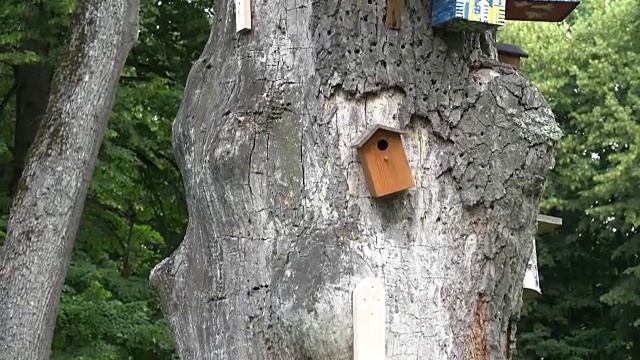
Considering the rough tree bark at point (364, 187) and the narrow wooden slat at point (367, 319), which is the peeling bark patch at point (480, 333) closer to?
the rough tree bark at point (364, 187)

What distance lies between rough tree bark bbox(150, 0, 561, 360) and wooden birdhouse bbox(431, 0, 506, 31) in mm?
44

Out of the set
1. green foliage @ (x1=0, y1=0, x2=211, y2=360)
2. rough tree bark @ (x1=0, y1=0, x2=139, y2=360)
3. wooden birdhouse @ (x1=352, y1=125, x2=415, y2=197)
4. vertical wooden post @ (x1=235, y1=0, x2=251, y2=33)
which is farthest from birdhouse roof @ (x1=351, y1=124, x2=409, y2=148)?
green foliage @ (x1=0, y1=0, x2=211, y2=360)

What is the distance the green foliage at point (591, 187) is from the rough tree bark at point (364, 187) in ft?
37.9

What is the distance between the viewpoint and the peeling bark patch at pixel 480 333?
7.64ft

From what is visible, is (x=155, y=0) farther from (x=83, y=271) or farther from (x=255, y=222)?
(x=255, y=222)

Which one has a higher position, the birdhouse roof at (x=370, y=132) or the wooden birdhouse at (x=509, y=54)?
the wooden birdhouse at (x=509, y=54)

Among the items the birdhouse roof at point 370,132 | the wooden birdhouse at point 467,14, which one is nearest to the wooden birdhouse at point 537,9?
the wooden birdhouse at point 467,14

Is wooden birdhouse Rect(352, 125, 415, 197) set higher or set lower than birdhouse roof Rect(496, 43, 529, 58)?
lower

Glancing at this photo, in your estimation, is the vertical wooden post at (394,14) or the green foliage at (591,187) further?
the green foliage at (591,187)

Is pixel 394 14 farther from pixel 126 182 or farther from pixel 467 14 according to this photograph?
pixel 126 182

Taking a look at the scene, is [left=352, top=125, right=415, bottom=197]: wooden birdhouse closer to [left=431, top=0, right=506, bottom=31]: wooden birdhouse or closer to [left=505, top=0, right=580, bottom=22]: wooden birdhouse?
[left=431, top=0, right=506, bottom=31]: wooden birdhouse

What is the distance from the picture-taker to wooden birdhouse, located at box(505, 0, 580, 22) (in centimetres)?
273

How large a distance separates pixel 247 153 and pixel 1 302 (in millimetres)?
3334

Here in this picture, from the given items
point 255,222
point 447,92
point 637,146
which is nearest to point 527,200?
point 447,92
